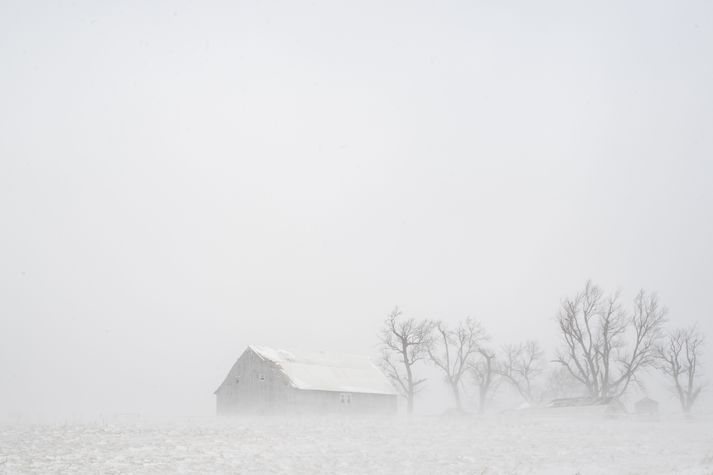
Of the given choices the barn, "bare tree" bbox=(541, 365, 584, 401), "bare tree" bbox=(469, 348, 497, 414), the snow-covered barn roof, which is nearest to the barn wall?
the barn

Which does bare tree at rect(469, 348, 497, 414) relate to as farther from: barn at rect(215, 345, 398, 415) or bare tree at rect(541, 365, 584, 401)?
bare tree at rect(541, 365, 584, 401)

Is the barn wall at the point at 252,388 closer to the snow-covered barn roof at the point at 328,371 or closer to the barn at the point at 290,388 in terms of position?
the barn at the point at 290,388

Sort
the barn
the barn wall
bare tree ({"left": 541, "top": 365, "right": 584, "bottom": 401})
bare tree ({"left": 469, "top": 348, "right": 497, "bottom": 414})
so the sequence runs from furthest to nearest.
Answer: bare tree ({"left": 541, "top": 365, "right": 584, "bottom": 401})
bare tree ({"left": 469, "top": 348, "right": 497, "bottom": 414})
the barn wall
the barn

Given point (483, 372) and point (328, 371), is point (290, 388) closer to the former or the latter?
point (328, 371)

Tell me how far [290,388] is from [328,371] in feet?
28.4

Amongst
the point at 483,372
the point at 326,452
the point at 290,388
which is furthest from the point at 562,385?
the point at 326,452

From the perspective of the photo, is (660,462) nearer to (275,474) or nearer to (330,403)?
(275,474)

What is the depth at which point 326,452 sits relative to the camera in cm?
2175

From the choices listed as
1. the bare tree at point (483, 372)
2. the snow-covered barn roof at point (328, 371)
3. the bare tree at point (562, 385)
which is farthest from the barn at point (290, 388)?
the bare tree at point (562, 385)

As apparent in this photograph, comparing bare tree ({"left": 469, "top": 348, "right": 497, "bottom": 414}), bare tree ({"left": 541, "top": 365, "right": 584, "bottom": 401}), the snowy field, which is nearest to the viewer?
the snowy field

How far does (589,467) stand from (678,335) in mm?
68173

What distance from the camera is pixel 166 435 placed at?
81.5ft

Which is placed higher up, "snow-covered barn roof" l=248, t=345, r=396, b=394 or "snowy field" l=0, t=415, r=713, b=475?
"snow-covered barn roof" l=248, t=345, r=396, b=394

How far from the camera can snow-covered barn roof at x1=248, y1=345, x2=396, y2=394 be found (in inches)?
2414
